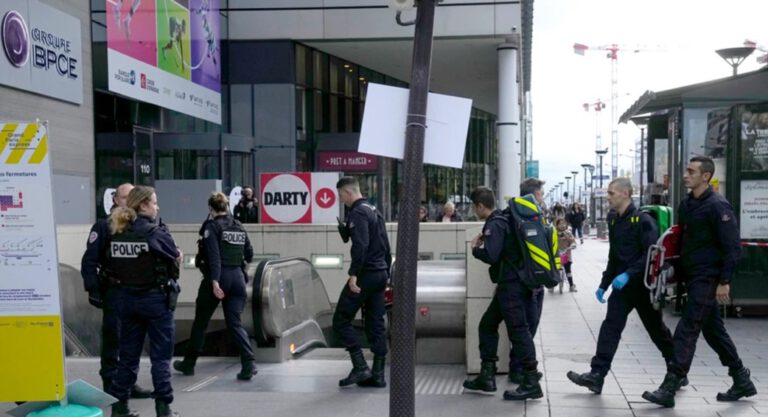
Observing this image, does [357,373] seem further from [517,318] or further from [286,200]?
[286,200]

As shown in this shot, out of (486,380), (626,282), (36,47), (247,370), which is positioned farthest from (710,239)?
(36,47)

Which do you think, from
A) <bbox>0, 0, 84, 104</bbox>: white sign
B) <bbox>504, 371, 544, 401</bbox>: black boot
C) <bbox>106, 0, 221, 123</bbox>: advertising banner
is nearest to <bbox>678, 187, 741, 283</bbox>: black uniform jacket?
<bbox>504, 371, 544, 401</bbox>: black boot

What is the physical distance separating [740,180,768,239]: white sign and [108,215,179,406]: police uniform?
825cm

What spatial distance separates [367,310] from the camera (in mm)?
7465

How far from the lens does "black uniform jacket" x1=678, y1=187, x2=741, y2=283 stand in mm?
6359

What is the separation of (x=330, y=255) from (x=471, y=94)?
29411mm

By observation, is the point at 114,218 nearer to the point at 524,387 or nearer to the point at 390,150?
the point at 390,150

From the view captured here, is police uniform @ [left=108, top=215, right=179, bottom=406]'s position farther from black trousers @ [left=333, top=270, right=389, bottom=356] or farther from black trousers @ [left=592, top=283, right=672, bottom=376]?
black trousers @ [left=592, top=283, right=672, bottom=376]

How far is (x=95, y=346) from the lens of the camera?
1065cm

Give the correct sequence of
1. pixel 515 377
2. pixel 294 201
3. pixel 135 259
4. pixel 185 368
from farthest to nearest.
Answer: pixel 294 201 → pixel 185 368 → pixel 515 377 → pixel 135 259

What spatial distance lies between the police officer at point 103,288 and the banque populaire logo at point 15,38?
10.2m

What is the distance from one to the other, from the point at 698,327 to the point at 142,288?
4358mm

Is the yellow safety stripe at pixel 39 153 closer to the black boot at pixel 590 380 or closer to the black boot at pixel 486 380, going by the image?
the black boot at pixel 486 380

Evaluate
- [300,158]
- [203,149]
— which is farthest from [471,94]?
[203,149]
